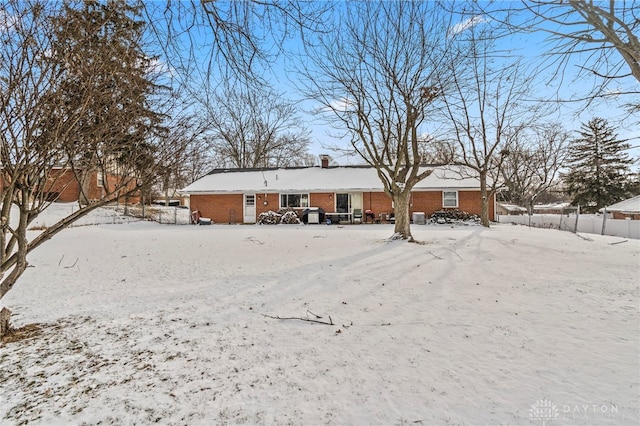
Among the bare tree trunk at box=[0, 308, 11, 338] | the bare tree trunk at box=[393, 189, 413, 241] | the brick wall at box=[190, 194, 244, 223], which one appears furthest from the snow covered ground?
the brick wall at box=[190, 194, 244, 223]

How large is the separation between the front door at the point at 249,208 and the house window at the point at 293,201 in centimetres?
214

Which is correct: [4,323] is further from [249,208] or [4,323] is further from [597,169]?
[597,169]

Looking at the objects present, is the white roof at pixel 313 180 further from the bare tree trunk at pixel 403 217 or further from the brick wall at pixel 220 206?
the bare tree trunk at pixel 403 217

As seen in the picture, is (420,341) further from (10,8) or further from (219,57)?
(10,8)

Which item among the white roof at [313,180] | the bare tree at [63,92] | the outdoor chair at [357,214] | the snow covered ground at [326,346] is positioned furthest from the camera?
the white roof at [313,180]

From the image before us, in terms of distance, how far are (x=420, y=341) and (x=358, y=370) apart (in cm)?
101

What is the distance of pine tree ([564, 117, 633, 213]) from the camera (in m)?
28.9

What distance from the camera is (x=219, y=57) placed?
11.5ft

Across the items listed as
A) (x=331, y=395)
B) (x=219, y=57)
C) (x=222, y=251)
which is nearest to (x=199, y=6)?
(x=219, y=57)

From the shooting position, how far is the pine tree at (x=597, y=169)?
28.9 meters

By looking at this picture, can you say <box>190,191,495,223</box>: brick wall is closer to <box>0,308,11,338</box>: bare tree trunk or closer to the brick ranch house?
the brick ranch house

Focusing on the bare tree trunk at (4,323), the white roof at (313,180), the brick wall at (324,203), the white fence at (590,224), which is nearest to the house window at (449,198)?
→ the brick wall at (324,203)

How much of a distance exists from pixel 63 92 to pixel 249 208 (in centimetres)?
2024

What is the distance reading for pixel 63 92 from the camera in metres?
3.29
